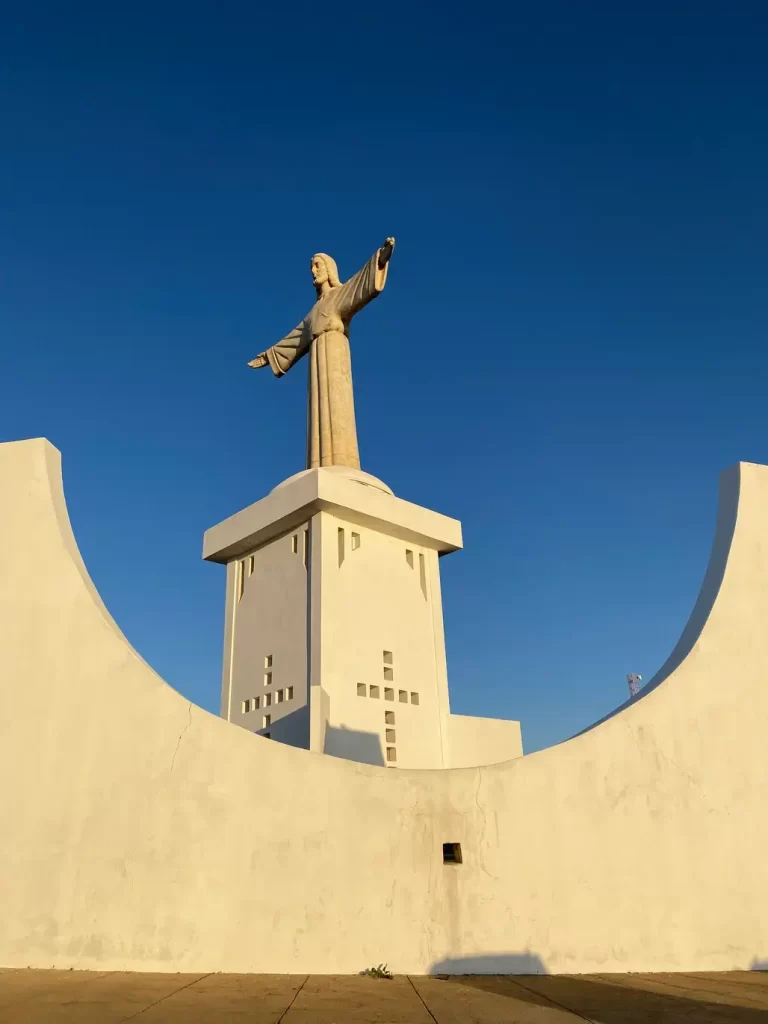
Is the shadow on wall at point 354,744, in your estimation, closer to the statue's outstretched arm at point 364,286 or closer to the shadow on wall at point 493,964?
the shadow on wall at point 493,964

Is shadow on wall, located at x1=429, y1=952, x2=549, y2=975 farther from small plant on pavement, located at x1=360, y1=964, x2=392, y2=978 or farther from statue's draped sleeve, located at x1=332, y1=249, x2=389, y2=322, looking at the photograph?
statue's draped sleeve, located at x1=332, y1=249, x2=389, y2=322

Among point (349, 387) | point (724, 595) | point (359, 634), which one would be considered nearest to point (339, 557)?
point (359, 634)

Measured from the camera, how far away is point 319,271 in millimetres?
17328

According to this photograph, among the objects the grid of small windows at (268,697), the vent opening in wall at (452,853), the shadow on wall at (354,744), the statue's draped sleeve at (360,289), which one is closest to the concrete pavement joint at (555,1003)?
the vent opening in wall at (452,853)

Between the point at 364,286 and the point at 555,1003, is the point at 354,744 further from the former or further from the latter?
the point at 364,286

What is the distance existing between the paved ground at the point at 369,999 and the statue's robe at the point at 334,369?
11.3m

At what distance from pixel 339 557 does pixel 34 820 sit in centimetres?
884

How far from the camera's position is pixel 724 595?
24.2ft

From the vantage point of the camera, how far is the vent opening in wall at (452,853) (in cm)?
597

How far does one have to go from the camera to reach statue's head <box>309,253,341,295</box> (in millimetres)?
17312

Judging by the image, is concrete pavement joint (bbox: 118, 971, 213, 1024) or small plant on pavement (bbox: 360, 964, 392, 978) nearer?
concrete pavement joint (bbox: 118, 971, 213, 1024)

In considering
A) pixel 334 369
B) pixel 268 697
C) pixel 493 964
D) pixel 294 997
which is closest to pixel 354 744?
pixel 268 697

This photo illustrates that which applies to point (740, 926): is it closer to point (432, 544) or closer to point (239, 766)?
point (239, 766)

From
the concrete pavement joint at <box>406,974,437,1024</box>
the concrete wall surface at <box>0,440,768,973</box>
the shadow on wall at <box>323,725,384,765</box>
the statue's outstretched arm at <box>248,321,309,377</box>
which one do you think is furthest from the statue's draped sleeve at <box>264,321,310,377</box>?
the concrete pavement joint at <box>406,974,437,1024</box>
